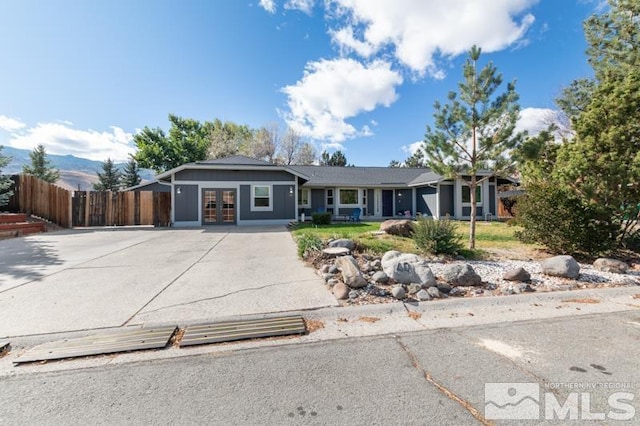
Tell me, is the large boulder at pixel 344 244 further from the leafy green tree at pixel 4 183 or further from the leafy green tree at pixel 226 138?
the leafy green tree at pixel 226 138

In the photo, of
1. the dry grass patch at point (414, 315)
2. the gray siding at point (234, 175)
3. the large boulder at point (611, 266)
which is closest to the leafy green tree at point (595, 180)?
the large boulder at point (611, 266)

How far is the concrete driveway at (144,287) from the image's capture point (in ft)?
11.5

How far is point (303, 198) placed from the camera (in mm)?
19297

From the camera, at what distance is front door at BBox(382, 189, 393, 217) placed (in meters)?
20.5

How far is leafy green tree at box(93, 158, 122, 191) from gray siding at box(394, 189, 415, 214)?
37987mm

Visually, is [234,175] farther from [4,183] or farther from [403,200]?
[403,200]

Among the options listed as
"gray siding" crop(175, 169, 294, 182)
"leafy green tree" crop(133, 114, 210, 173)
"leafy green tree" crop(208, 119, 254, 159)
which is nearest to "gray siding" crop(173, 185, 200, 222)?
"gray siding" crop(175, 169, 294, 182)

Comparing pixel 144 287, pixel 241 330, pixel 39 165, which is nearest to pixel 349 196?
pixel 144 287

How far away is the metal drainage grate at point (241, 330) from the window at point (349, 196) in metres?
16.4

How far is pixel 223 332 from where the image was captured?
312 cm

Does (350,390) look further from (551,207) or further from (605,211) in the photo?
(605,211)

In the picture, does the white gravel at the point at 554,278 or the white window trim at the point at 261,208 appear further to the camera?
the white window trim at the point at 261,208

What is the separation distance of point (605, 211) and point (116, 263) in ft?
36.5

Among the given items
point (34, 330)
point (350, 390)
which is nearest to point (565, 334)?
point (350, 390)
